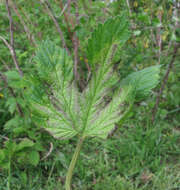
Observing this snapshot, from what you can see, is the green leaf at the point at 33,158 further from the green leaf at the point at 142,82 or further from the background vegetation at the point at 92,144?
the green leaf at the point at 142,82

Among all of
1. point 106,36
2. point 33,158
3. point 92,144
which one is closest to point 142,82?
point 106,36

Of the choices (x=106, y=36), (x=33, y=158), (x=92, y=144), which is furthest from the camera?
(x=92, y=144)

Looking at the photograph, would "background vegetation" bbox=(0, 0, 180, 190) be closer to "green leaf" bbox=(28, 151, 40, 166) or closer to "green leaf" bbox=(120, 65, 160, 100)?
"green leaf" bbox=(28, 151, 40, 166)

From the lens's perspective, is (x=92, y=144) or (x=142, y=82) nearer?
(x=142, y=82)

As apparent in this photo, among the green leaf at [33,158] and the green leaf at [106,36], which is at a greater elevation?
the green leaf at [106,36]

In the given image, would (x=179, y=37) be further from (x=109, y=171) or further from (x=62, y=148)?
(x=62, y=148)

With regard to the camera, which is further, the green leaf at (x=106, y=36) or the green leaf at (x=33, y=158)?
the green leaf at (x=33, y=158)

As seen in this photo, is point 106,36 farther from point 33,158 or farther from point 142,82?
point 33,158

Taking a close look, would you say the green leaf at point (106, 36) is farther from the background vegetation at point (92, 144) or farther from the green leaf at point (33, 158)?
the green leaf at point (33, 158)

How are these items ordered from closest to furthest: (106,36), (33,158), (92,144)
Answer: (106,36) < (33,158) < (92,144)

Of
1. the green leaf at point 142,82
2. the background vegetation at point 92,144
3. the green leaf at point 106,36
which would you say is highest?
the green leaf at point 106,36

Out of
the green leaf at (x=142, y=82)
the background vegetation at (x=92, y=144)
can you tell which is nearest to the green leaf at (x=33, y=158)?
the background vegetation at (x=92, y=144)

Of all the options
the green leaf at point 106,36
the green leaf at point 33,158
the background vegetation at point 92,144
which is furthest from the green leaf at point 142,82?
the green leaf at point 33,158

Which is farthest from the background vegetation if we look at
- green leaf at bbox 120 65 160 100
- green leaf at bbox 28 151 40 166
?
green leaf at bbox 120 65 160 100
